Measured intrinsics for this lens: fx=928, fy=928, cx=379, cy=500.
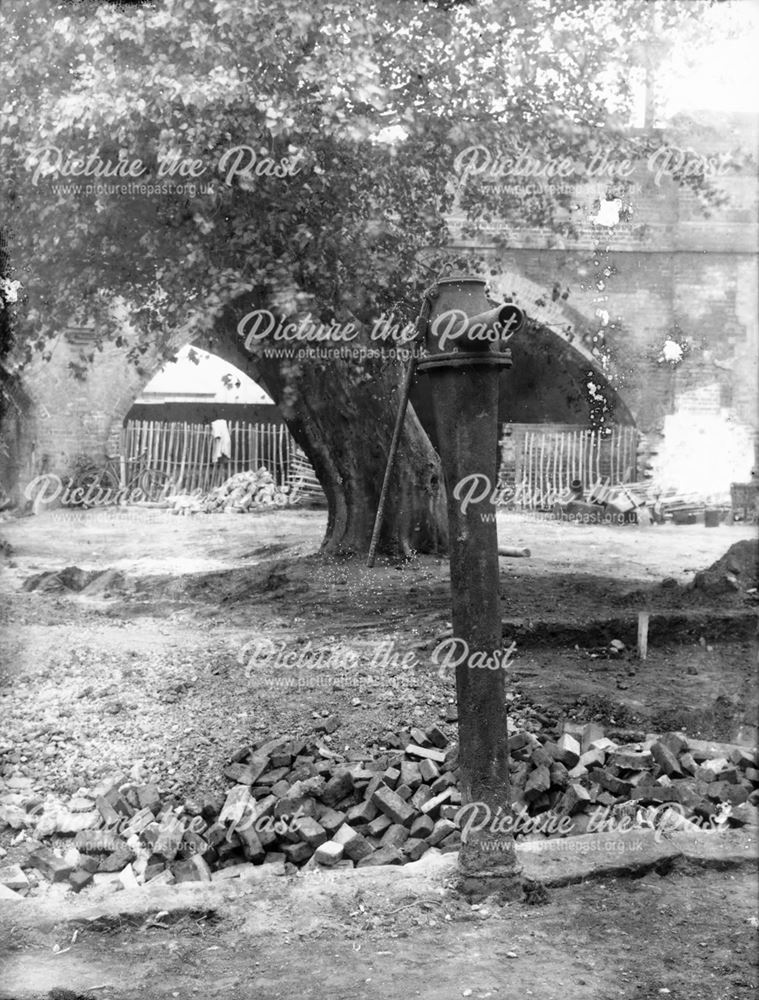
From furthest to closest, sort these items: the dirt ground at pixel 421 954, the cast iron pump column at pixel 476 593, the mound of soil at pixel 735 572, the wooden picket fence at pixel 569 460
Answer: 1. the mound of soil at pixel 735 572
2. the wooden picket fence at pixel 569 460
3. the cast iron pump column at pixel 476 593
4. the dirt ground at pixel 421 954

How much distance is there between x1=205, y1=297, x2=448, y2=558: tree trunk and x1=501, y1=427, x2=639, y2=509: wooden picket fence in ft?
0.99

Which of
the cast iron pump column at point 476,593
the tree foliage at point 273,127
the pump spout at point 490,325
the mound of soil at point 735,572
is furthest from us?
the mound of soil at point 735,572

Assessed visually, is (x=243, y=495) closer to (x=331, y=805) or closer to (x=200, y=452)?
(x=200, y=452)

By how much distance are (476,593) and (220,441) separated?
1209 millimetres

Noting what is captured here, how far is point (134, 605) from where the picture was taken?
3.09 m

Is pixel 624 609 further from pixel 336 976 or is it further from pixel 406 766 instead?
pixel 336 976

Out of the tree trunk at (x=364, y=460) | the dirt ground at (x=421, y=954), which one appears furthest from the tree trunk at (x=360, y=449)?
the dirt ground at (x=421, y=954)

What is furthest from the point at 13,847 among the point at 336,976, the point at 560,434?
the point at 560,434

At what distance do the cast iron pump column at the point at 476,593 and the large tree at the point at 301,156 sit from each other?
63cm

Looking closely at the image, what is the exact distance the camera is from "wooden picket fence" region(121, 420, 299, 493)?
3.13 meters

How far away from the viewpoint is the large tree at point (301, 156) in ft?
9.26

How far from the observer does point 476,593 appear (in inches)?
97.2

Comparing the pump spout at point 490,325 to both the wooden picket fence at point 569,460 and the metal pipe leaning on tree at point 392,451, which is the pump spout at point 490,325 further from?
the wooden picket fence at point 569,460

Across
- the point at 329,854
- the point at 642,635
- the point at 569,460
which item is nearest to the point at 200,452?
the point at 569,460
